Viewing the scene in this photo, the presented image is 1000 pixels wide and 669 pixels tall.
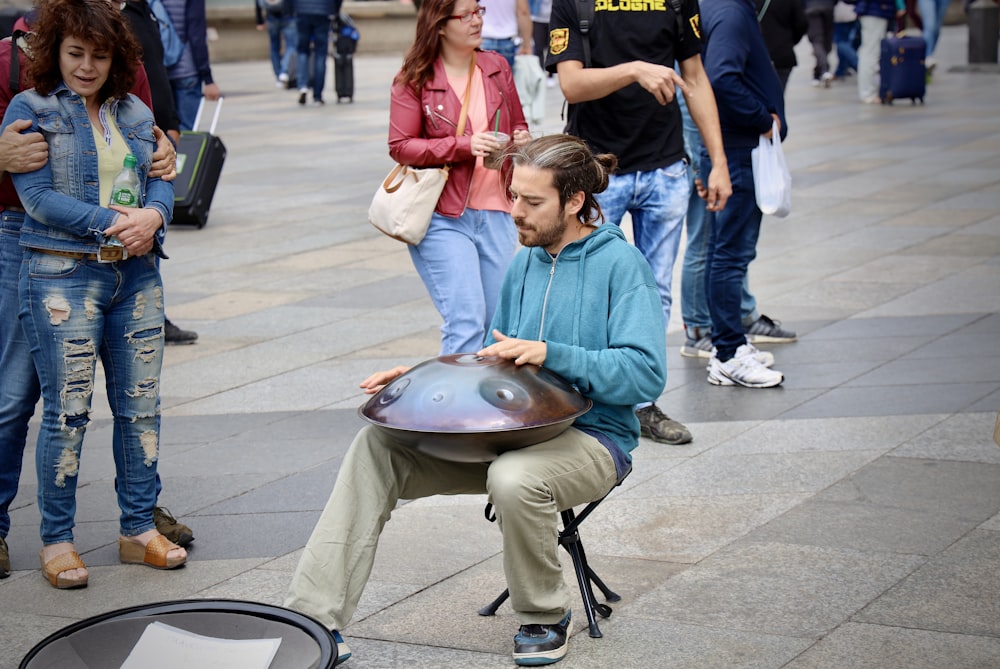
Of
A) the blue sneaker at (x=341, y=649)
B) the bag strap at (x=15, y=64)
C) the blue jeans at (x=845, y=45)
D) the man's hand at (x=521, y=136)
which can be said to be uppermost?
the bag strap at (x=15, y=64)

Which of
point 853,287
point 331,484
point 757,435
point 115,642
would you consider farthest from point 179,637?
point 853,287

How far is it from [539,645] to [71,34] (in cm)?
223

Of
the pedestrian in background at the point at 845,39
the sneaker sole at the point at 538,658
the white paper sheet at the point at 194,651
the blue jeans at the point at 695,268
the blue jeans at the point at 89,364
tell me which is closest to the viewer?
the white paper sheet at the point at 194,651

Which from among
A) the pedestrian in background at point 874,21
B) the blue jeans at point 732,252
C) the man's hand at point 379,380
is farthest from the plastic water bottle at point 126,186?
the pedestrian in background at point 874,21

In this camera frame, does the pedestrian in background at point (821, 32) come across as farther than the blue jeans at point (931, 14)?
No

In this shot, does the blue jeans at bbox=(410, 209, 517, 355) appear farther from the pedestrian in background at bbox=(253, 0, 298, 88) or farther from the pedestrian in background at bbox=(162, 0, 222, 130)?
the pedestrian in background at bbox=(253, 0, 298, 88)

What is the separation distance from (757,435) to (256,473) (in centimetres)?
198

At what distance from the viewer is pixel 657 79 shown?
16.6ft

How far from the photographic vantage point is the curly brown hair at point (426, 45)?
16.4ft

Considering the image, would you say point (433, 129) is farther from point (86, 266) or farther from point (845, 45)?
point (845, 45)

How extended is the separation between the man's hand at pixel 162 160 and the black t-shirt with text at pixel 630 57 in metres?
1.62

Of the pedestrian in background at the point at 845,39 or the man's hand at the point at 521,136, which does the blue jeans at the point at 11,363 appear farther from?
the pedestrian in background at the point at 845,39

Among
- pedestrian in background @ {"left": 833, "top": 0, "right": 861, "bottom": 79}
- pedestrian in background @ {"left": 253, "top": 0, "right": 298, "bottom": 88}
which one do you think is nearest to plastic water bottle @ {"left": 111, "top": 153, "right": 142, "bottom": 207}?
pedestrian in background @ {"left": 253, "top": 0, "right": 298, "bottom": 88}

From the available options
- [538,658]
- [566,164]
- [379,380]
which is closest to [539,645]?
[538,658]
